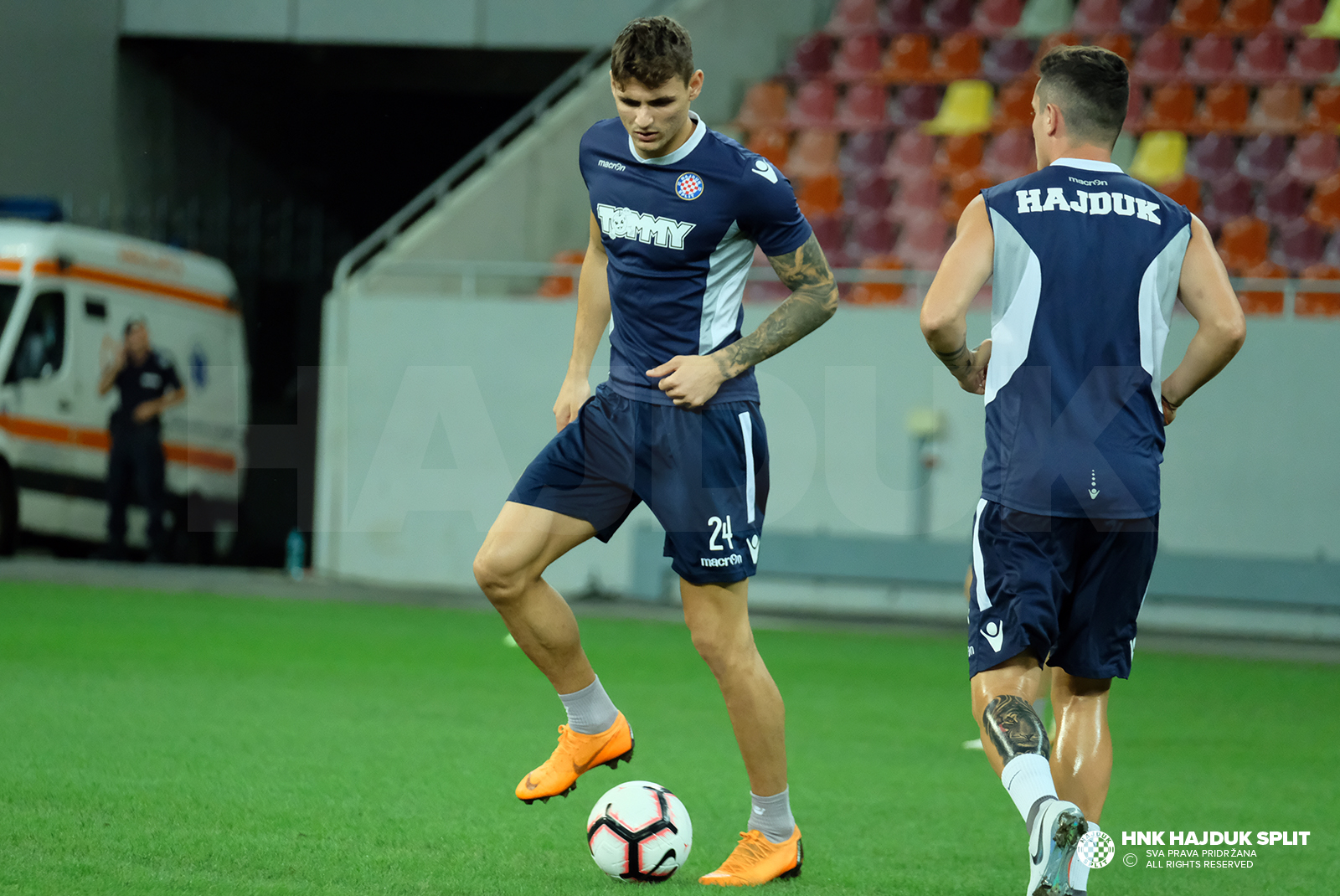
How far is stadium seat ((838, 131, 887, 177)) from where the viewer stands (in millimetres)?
16062

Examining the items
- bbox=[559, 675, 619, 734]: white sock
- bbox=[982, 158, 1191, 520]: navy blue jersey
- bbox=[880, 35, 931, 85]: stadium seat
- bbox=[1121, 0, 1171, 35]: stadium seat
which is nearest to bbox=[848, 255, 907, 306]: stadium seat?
bbox=[880, 35, 931, 85]: stadium seat

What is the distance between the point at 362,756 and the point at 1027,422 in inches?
127

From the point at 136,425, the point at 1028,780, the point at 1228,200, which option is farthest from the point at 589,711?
the point at 1228,200

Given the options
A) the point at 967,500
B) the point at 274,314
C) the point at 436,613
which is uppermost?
the point at 274,314

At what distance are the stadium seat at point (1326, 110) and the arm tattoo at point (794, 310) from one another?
12356 millimetres

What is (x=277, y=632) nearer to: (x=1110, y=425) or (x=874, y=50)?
(x=1110, y=425)

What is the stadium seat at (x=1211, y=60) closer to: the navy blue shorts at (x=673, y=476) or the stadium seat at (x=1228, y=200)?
the stadium seat at (x=1228, y=200)

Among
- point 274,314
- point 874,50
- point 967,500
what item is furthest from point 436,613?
point 274,314

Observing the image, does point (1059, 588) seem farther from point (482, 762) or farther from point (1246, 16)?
point (1246, 16)

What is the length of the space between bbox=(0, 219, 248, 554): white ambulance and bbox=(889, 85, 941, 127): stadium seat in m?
7.54

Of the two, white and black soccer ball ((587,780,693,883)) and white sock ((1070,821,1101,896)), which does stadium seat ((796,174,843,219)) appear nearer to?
white and black soccer ball ((587,780,693,883))

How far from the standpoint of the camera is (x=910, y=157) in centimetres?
1593

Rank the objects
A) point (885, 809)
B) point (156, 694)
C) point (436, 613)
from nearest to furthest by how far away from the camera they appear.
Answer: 1. point (885, 809)
2. point (156, 694)
3. point (436, 613)

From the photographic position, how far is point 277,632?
33.6ft
